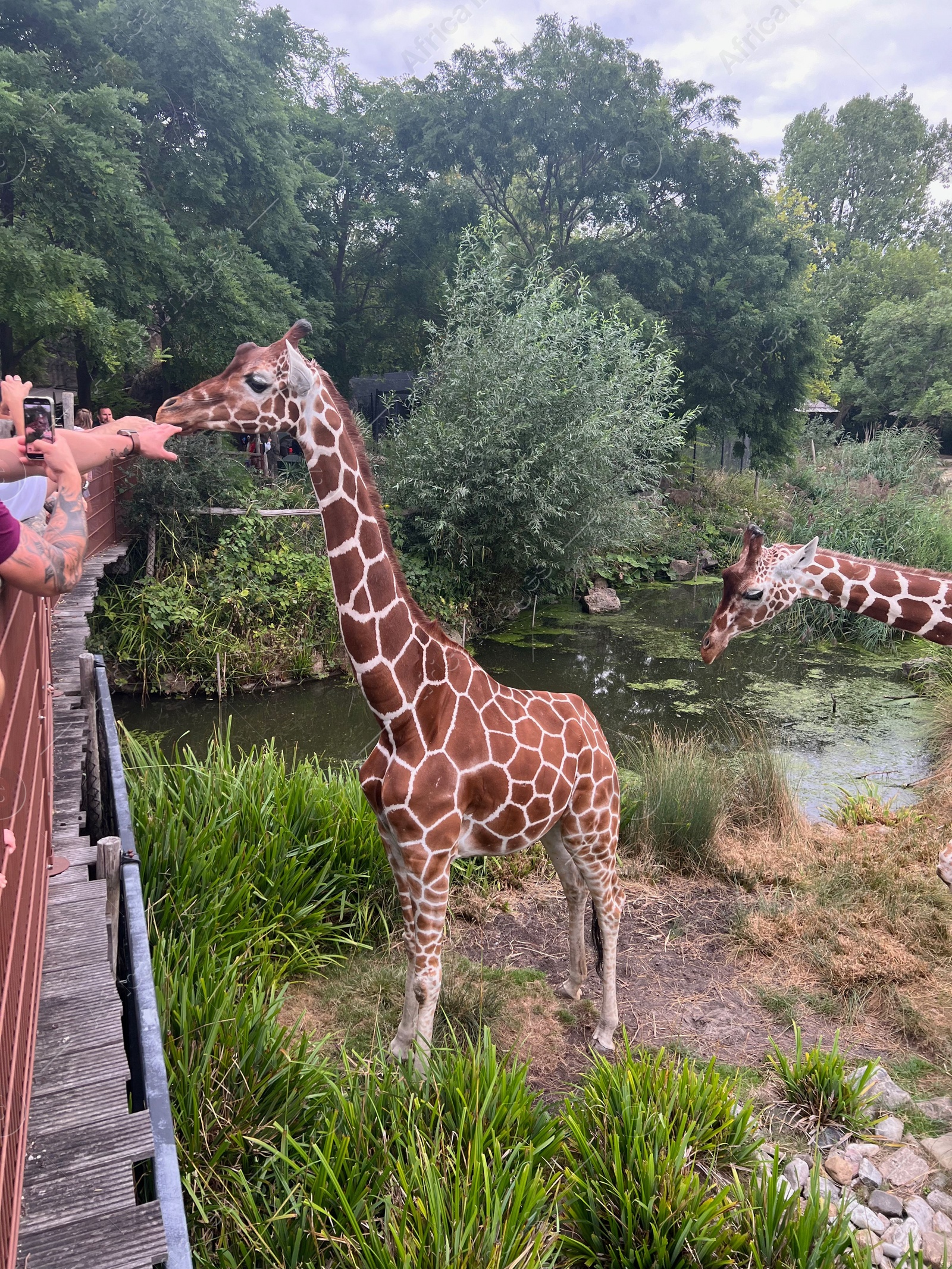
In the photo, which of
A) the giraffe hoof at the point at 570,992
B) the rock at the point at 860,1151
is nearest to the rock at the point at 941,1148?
the rock at the point at 860,1151

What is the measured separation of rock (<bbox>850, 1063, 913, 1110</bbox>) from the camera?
3332 mm

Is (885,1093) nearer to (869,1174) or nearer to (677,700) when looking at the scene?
(869,1174)

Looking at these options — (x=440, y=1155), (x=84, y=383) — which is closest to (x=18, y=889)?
(x=440, y=1155)

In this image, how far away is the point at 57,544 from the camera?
60.7 inches

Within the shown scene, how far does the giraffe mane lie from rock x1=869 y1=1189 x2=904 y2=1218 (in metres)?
2.61

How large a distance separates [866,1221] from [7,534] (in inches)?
132

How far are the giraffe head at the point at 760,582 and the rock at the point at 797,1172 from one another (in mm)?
2585

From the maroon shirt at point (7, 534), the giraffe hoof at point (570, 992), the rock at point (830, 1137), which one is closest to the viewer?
the maroon shirt at point (7, 534)

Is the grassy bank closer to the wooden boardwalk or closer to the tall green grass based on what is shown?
the wooden boardwalk

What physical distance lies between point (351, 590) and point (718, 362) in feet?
59.3

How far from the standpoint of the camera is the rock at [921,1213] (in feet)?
9.12

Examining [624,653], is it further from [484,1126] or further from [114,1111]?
[114,1111]

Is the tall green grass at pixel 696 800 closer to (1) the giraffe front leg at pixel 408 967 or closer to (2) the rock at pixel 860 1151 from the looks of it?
(2) the rock at pixel 860 1151

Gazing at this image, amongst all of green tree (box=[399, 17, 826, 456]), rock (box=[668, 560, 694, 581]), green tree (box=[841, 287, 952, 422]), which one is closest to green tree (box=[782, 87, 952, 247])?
green tree (box=[841, 287, 952, 422])
